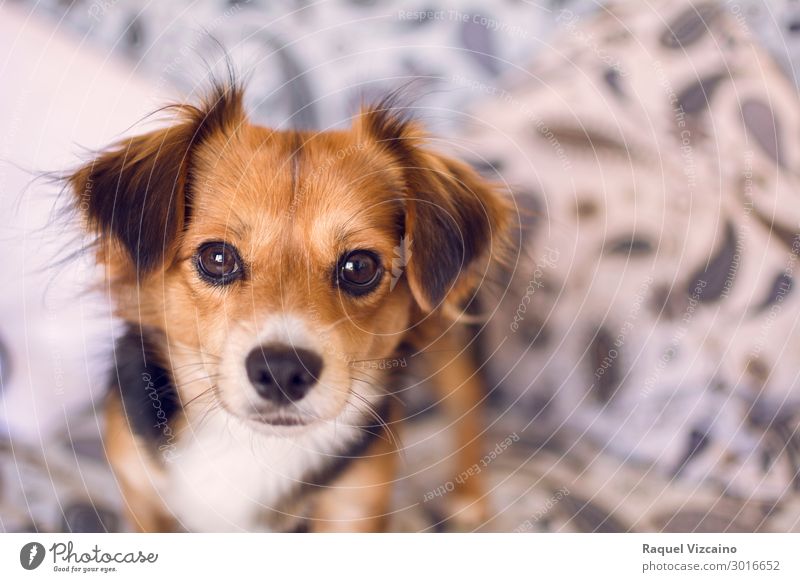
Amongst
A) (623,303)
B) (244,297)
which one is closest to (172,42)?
(244,297)

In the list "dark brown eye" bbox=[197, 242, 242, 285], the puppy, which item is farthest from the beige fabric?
"dark brown eye" bbox=[197, 242, 242, 285]

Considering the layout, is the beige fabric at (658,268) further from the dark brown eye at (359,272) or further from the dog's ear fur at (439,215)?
the dark brown eye at (359,272)

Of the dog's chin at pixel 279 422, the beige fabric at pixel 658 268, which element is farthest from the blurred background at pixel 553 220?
the dog's chin at pixel 279 422

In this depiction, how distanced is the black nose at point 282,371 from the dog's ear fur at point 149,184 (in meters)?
0.27

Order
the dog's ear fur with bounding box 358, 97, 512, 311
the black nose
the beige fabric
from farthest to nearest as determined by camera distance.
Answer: the beige fabric → the dog's ear fur with bounding box 358, 97, 512, 311 → the black nose

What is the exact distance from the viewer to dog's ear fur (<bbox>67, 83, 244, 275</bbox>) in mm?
1117

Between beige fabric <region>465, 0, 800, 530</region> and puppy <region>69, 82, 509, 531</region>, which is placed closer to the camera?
puppy <region>69, 82, 509, 531</region>

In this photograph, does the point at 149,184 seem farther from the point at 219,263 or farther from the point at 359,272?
the point at 359,272

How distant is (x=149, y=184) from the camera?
3.70 feet

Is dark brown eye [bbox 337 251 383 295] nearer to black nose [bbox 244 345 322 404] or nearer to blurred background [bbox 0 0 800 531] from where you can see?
black nose [bbox 244 345 322 404]

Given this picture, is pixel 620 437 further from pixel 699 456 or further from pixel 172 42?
pixel 172 42

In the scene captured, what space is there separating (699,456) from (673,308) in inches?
12.7

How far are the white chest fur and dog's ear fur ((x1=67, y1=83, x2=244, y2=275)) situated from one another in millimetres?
378
